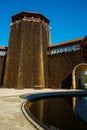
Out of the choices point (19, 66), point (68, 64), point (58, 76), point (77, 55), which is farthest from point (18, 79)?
point (77, 55)

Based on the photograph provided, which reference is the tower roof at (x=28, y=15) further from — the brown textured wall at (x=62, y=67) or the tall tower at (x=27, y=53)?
the brown textured wall at (x=62, y=67)

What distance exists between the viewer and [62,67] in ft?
104

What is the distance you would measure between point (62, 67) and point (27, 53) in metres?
7.18

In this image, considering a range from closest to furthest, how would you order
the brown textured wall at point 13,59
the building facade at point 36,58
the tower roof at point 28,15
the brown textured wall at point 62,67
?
the brown textured wall at point 62,67, the building facade at point 36,58, the brown textured wall at point 13,59, the tower roof at point 28,15

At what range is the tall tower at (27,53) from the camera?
30.6 meters

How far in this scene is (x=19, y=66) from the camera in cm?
3048

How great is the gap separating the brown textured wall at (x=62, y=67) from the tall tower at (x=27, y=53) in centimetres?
119

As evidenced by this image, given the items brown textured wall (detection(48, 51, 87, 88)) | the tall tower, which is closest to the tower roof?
the tall tower

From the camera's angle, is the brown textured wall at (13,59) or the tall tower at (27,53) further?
the brown textured wall at (13,59)

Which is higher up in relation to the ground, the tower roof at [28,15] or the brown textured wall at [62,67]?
the tower roof at [28,15]

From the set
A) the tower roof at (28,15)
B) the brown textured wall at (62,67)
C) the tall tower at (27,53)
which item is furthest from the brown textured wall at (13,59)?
the brown textured wall at (62,67)

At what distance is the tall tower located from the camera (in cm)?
3061

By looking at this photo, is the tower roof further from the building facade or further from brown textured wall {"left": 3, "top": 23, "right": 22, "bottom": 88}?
brown textured wall {"left": 3, "top": 23, "right": 22, "bottom": 88}

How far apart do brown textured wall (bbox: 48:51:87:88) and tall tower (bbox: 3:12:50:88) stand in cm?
119
